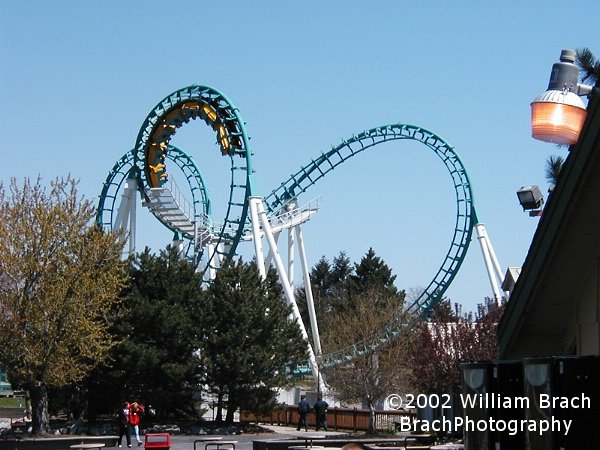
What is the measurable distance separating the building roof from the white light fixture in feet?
1.35

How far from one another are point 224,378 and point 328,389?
37.8ft

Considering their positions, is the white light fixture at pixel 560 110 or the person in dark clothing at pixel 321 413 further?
the person in dark clothing at pixel 321 413

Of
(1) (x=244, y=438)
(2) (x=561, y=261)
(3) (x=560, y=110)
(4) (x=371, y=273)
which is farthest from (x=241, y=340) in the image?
(4) (x=371, y=273)

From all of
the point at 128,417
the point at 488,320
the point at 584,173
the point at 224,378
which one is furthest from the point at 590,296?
the point at 224,378

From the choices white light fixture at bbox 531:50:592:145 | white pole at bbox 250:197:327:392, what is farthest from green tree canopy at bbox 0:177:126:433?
white light fixture at bbox 531:50:592:145

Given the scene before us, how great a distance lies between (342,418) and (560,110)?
3236 centimetres

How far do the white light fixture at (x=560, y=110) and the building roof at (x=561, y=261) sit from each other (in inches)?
16.2

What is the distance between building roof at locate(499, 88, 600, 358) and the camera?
629 centimetres

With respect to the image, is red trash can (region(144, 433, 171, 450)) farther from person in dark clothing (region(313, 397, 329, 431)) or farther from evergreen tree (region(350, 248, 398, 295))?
evergreen tree (region(350, 248, 398, 295))

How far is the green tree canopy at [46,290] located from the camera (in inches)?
1199

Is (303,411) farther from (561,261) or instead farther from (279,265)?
(561,261)

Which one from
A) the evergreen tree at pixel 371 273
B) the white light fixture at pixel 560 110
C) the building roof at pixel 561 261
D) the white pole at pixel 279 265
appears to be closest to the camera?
the building roof at pixel 561 261

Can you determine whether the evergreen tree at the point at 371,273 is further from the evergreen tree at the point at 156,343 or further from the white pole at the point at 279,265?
the evergreen tree at the point at 156,343

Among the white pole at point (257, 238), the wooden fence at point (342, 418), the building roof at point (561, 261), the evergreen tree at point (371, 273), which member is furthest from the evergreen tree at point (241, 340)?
the evergreen tree at point (371, 273)
